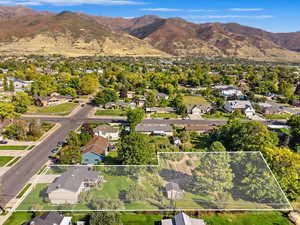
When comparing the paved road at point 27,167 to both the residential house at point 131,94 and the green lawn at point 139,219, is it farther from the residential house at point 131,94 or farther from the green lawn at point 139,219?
the residential house at point 131,94

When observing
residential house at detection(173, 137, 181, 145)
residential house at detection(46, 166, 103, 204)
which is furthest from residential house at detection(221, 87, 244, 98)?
residential house at detection(46, 166, 103, 204)

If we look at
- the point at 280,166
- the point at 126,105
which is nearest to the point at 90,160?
the point at 280,166

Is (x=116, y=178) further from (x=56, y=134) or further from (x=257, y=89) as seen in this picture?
(x=257, y=89)

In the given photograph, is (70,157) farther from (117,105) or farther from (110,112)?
(117,105)

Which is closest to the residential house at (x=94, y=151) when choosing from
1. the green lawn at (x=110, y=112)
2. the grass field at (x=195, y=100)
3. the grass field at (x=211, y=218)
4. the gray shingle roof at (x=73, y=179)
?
the gray shingle roof at (x=73, y=179)

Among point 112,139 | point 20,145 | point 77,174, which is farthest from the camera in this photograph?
point 112,139

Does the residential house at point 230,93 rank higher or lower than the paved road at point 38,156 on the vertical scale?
higher

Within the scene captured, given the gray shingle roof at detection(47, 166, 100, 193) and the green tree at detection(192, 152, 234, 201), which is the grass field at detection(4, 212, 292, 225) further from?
the green tree at detection(192, 152, 234, 201)
